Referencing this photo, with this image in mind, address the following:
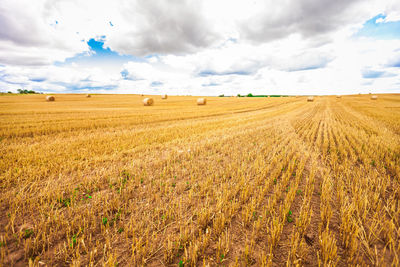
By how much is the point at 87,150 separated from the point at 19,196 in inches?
123

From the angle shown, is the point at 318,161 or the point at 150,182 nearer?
the point at 150,182

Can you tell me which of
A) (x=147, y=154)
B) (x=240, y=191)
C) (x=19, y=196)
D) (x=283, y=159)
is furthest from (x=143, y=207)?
(x=283, y=159)

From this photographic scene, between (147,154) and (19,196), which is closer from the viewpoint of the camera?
(19,196)

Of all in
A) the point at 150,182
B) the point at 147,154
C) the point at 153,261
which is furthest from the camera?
the point at 147,154

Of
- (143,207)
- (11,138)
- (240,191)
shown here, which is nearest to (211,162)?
(240,191)

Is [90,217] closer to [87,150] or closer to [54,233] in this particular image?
[54,233]

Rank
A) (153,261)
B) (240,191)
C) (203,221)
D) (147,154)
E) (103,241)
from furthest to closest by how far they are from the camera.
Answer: (147,154) < (240,191) < (203,221) < (103,241) < (153,261)

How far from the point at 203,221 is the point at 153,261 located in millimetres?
886

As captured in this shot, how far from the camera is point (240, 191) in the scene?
143 inches

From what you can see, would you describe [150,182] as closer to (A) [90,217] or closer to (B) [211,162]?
(A) [90,217]

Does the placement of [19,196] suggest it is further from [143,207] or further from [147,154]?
[147,154]

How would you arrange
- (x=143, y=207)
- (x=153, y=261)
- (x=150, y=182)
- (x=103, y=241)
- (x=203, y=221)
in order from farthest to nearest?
1. (x=150, y=182)
2. (x=143, y=207)
3. (x=203, y=221)
4. (x=103, y=241)
5. (x=153, y=261)

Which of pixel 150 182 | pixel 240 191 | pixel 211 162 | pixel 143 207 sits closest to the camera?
pixel 143 207

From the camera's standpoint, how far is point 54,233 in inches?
95.7
